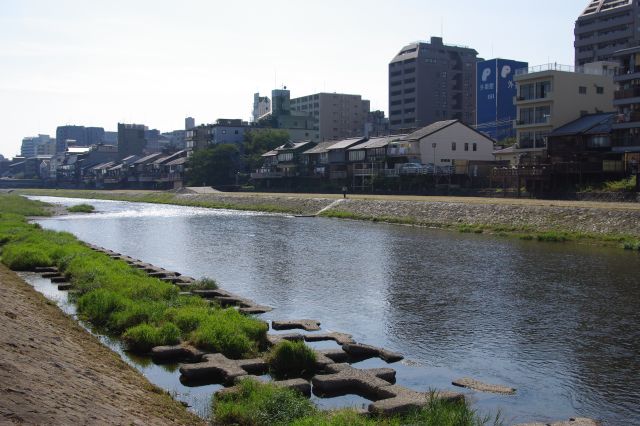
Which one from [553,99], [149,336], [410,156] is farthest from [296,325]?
[410,156]

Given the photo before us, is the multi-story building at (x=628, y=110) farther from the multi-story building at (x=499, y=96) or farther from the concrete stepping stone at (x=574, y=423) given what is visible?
the multi-story building at (x=499, y=96)

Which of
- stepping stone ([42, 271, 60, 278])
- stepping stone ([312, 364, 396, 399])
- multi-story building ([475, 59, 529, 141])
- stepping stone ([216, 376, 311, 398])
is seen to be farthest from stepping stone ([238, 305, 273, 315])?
multi-story building ([475, 59, 529, 141])

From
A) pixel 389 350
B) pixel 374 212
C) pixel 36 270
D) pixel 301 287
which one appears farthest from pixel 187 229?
pixel 389 350

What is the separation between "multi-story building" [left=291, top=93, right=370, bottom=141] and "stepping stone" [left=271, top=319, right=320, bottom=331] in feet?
416

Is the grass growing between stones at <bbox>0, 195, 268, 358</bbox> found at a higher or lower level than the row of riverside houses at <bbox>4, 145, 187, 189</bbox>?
lower

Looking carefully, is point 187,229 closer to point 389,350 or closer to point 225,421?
point 389,350

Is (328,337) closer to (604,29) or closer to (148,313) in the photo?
(148,313)

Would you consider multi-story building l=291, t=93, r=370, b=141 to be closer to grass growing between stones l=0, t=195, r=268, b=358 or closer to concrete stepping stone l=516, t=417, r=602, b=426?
grass growing between stones l=0, t=195, r=268, b=358

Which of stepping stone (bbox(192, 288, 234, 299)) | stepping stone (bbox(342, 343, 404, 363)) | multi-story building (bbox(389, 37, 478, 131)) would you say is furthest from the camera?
multi-story building (bbox(389, 37, 478, 131))

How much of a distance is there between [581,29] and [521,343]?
94079 mm

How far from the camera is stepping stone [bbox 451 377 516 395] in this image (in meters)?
10.5

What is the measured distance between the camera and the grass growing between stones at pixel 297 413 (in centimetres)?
815

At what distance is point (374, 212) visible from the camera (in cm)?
5194

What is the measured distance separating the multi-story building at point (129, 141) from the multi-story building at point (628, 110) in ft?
440
